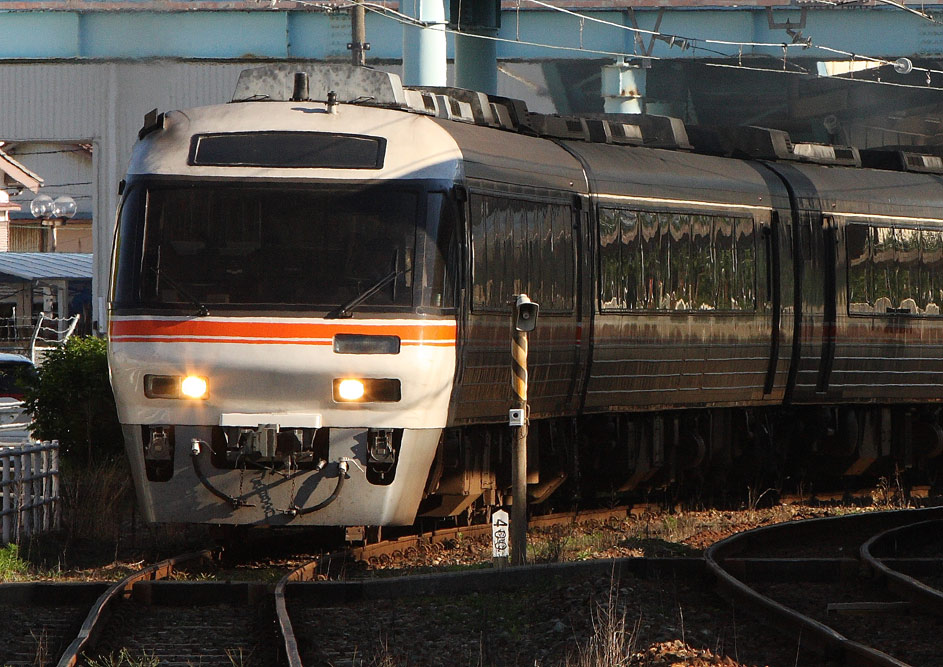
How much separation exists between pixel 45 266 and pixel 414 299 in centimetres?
3843

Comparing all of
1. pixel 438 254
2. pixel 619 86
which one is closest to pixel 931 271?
pixel 438 254

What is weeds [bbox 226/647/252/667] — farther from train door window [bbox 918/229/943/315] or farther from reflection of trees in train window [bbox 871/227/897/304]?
train door window [bbox 918/229/943/315]

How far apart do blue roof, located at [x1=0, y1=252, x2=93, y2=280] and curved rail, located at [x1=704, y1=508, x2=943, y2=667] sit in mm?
33923

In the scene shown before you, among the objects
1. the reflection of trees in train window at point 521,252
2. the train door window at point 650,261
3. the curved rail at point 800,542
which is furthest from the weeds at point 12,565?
the train door window at point 650,261

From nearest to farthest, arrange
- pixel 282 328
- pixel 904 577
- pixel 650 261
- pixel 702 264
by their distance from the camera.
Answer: pixel 904 577 < pixel 282 328 < pixel 650 261 < pixel 702 264

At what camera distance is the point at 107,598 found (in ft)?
28.0

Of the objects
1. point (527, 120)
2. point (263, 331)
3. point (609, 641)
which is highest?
point (527, 120)

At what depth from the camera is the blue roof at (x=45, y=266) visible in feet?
145

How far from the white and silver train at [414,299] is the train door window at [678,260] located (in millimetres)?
20

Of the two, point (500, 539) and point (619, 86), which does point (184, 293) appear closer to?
point (500, 539)

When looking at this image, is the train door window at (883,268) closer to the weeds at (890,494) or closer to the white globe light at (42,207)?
the weeds at (890,494)

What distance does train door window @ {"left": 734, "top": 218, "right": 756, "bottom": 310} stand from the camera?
47.4 feet

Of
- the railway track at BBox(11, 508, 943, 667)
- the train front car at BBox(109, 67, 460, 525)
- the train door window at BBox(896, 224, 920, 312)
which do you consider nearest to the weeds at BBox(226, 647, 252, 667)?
the railway track at BBox(11, 508, 943, 667)

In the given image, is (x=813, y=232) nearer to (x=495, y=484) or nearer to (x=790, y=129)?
(x=495, y=484)
